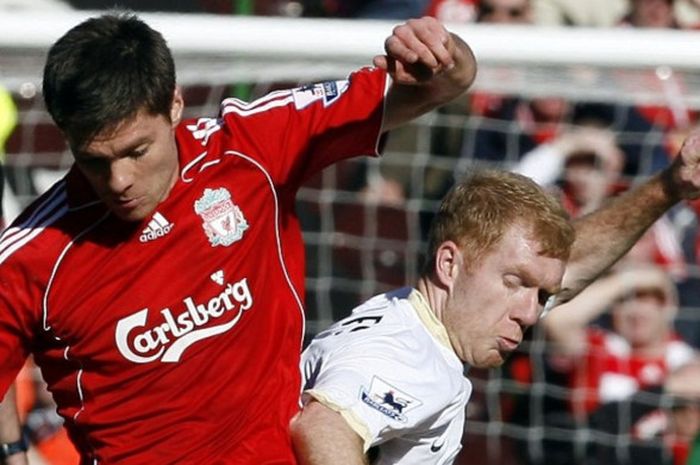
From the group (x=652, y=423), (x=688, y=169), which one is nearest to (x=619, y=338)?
(x=652, y=423)

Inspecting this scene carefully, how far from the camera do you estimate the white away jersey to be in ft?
10.1

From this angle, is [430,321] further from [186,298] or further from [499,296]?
[186,298]

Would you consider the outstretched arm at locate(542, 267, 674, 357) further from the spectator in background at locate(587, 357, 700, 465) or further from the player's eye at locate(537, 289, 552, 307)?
the player's eye at locate(537, 289, 552, 307)

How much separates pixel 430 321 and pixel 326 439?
1.59ft

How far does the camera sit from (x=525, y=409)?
644 centimetres

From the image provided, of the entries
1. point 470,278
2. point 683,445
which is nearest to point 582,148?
point 683,445

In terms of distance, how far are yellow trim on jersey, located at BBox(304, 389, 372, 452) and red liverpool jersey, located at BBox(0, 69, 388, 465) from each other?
0.36m

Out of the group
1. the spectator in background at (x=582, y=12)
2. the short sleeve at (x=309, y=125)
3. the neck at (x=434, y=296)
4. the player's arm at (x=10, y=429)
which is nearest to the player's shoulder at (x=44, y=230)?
the short sleeve at (x=309, y=125)

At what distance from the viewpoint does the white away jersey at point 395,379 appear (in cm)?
309

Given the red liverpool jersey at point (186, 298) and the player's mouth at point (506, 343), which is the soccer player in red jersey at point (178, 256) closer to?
the red liverpool jersey at point (186, 298)

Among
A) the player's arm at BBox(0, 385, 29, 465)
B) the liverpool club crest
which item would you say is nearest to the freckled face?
the liverpool club crest

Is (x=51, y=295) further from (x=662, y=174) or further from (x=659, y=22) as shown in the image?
(x=659, y=22)

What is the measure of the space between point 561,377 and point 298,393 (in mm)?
3099

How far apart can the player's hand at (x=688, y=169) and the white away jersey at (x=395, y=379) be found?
0.76m
